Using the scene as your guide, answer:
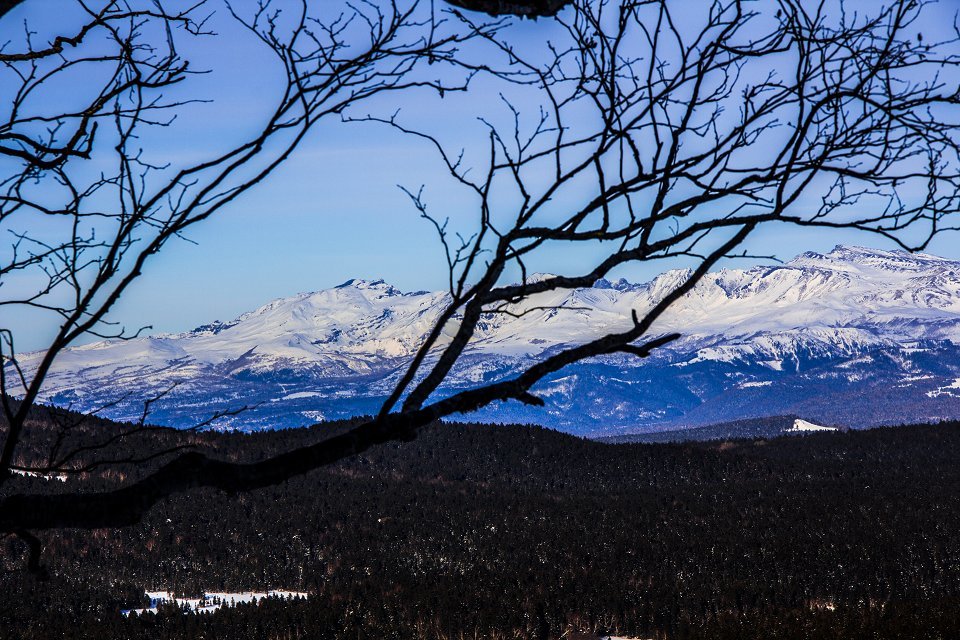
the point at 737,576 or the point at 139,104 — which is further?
the point at 737,576

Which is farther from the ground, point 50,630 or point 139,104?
point 139,104

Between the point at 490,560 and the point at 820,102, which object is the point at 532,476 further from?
the point at 820,102

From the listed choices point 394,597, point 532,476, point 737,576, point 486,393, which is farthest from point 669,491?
point 486,393

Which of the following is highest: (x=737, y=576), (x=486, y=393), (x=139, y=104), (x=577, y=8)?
(x=577, y=8)

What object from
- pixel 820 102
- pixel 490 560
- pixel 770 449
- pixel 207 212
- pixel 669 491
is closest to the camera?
pixel 207 212

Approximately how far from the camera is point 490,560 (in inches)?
701

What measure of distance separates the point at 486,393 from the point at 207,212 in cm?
128

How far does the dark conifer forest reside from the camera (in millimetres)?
12750

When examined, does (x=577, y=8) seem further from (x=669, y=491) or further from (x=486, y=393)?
(x=669, y=491)

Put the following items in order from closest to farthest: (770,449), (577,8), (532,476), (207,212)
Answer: (207,212)
(577,8)
(532,476)
(770,449)

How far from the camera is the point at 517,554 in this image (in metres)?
18.0

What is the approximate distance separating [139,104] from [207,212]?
0.74 metres

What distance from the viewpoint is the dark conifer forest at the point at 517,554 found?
12750 millimetres

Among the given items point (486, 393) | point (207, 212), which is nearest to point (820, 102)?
point (486, 393)
